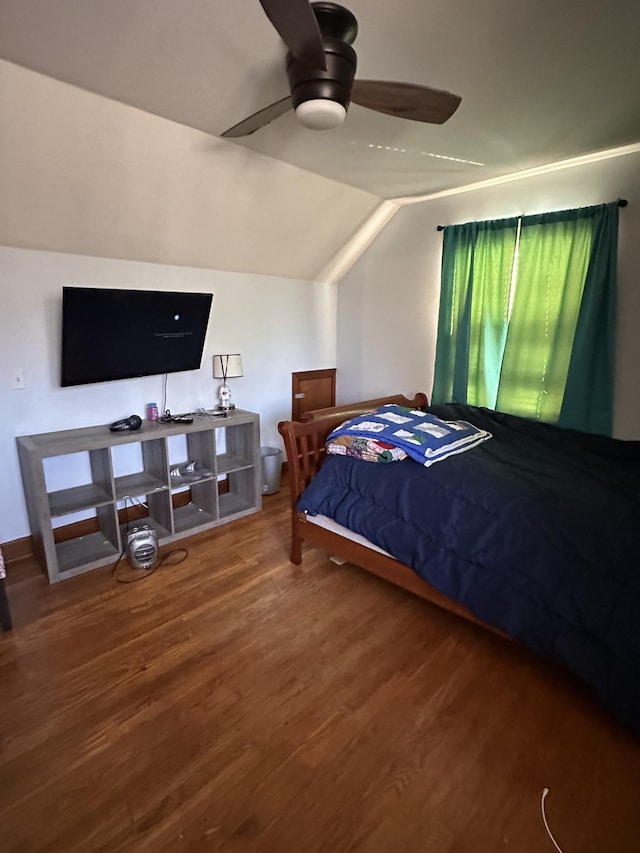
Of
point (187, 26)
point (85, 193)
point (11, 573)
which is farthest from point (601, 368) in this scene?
point (11, 573)

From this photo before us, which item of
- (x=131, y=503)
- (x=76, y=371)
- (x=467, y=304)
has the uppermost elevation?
(x=467, y=304)

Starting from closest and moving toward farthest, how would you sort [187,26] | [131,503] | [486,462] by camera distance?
[187,26]
[486,462]
[131,503]

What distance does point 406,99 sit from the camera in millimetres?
1633

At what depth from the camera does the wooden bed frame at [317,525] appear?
2146 millimetres

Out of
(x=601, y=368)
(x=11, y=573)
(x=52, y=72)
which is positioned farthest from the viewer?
(x=601, y=368)

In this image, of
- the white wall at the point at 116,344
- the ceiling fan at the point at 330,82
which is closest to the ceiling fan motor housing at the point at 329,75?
the ceiling fan at the point at 330,82

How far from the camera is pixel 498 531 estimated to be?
1.86m

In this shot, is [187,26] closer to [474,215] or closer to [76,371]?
[76,371]

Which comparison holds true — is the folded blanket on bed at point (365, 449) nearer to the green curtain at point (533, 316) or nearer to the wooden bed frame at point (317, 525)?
the wooden bed frame at point (317, 525)

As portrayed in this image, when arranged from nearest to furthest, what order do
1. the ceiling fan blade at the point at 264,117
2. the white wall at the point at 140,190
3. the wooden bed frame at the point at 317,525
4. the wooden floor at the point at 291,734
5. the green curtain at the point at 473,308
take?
the wooden floor at the point at 291,734, the ceiling fan blade at the point at 264,117, the white wall at the point at 140,190, the wooden bed frame at the point at 317,525, the green curtain at the point at 473,308

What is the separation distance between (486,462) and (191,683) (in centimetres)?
170

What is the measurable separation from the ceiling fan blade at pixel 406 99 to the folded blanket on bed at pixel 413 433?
4.65 feet

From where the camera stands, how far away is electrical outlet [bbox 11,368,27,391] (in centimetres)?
263

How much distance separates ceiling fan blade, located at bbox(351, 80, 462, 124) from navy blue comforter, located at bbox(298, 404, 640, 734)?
1.51 m
